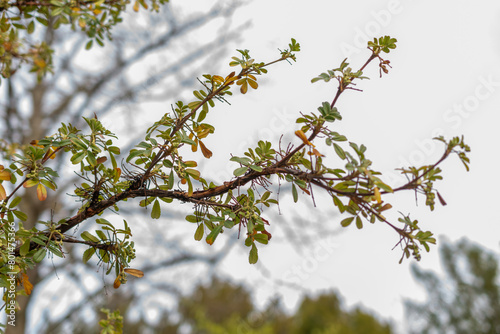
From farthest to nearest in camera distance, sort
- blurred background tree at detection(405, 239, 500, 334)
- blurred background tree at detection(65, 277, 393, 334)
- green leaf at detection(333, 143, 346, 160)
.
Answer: blurred background tree at detection(405, 239, 500, 334) < blurred background tree at detection(65, 277, 393, 334) < green leaf at detection(333, 143, 346, 160)

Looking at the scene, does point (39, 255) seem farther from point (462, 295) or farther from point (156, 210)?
point (462, 295)

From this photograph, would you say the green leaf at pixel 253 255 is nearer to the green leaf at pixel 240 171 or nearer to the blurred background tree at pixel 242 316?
the green leaf at pixel 240 171

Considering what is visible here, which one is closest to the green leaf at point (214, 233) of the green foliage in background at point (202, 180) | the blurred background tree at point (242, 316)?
the green foliage in background at point (202, 180)

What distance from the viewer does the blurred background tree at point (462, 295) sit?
1048 centimetres

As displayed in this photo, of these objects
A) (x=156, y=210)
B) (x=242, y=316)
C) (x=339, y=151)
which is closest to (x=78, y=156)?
(x=156, y=210)

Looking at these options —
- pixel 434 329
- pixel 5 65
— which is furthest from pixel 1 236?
pixel 434 329

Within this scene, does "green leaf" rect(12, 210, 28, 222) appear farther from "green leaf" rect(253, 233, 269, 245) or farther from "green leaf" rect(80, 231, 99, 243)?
"green leaf" rect(253, 233, 269, 245)

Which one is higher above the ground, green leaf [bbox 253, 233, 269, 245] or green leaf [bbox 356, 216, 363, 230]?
green leaf [bbox 253, 233, 269, 245]

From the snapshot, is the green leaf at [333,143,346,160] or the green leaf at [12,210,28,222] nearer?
the green leaf at [333,143,346,160]

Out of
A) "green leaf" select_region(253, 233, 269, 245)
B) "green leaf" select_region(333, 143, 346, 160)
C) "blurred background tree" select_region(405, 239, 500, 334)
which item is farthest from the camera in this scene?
"blurred background tree" select_region(405, 239, 500, 334)

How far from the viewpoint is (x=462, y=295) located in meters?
10.9

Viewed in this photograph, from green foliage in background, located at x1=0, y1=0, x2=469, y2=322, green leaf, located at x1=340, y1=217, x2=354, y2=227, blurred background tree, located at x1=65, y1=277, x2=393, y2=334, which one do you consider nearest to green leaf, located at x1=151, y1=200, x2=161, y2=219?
green foliage in background, located at x1=0, y1=0, x2=469, y2=322

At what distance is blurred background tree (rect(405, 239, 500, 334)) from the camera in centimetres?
1048

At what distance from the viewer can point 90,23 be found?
4.53 ft
